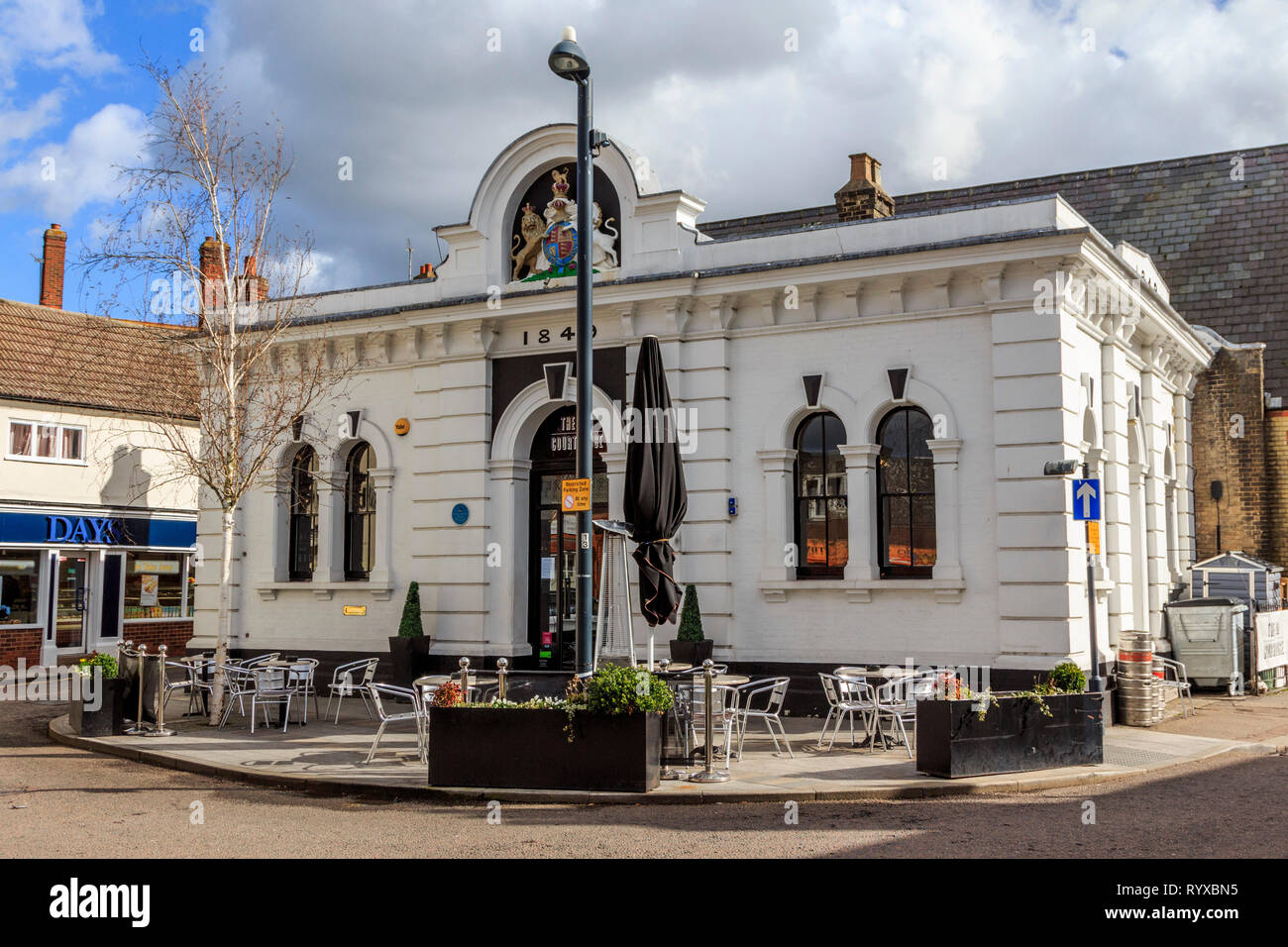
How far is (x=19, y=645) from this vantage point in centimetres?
2548

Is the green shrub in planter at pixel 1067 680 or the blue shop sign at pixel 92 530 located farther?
the blue shop sign at pixel 92 530

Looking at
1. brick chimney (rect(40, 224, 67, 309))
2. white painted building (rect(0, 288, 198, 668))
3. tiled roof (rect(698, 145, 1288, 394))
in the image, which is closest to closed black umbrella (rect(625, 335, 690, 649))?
tiled roof (rect(698, 145, 1288, 394))

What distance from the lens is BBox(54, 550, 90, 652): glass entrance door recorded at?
2652 centimetres

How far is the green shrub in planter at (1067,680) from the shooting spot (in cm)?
1205

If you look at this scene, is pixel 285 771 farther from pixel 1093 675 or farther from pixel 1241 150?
pixel 1241 150

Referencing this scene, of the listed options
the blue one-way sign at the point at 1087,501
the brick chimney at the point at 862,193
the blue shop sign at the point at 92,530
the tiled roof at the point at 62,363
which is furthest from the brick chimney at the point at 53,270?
the blue one-way sign at the point at 1087,501

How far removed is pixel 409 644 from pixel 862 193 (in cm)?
989

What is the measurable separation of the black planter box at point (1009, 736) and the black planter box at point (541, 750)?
2.63 metres

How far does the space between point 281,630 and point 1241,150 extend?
22.9m

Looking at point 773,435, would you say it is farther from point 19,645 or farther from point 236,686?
point 19,645

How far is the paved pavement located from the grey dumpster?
130 inches

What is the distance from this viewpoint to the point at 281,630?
63.9ft

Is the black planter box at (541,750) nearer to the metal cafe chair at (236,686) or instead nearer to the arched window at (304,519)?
the metal cafe chair at (236,686)

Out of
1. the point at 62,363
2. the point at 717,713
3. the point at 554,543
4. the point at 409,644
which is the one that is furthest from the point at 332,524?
the point at 62,363
